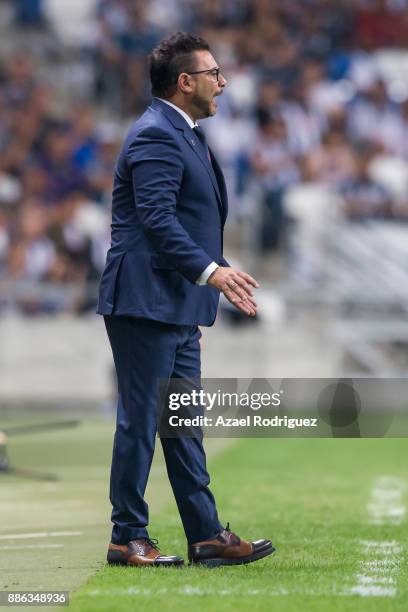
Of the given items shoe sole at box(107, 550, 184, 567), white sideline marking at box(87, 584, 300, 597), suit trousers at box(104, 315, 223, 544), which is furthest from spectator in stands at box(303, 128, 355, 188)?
white sideline marking at box(87, 584, 300, 597)

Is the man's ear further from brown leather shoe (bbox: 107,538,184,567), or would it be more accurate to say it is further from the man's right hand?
brown leather shoe (bbox: 107,538,184,567)

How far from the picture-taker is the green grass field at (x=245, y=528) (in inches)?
224

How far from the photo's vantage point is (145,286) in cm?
639

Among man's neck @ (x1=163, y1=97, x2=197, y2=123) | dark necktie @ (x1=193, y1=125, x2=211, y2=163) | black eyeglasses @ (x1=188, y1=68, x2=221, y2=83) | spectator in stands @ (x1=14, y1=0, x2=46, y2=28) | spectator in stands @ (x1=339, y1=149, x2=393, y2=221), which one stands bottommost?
spectator in stands @ (x1=339, y1=149, x2=393, y2=221)

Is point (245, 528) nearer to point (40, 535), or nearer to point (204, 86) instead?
point (40, 535)

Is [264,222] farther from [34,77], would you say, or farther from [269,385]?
[269,385]

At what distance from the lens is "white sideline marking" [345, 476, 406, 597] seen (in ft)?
19.1

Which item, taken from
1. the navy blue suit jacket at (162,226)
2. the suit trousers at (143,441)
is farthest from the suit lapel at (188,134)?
the suit trousers at (143,441)

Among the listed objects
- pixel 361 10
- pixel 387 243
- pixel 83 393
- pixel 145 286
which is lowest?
pixel 83 393

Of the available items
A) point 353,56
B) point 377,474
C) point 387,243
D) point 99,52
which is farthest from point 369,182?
point 377,474

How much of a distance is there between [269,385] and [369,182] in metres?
14.2

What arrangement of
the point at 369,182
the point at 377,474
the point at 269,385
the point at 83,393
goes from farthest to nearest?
1. the point at 369,182
2. the point at 83,393
3. the point at 377,474
4. the point at 269,385

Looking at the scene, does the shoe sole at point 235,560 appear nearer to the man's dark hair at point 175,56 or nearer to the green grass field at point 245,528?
the green grass field at point 245,528

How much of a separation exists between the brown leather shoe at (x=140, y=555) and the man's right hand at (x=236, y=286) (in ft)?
3.60
